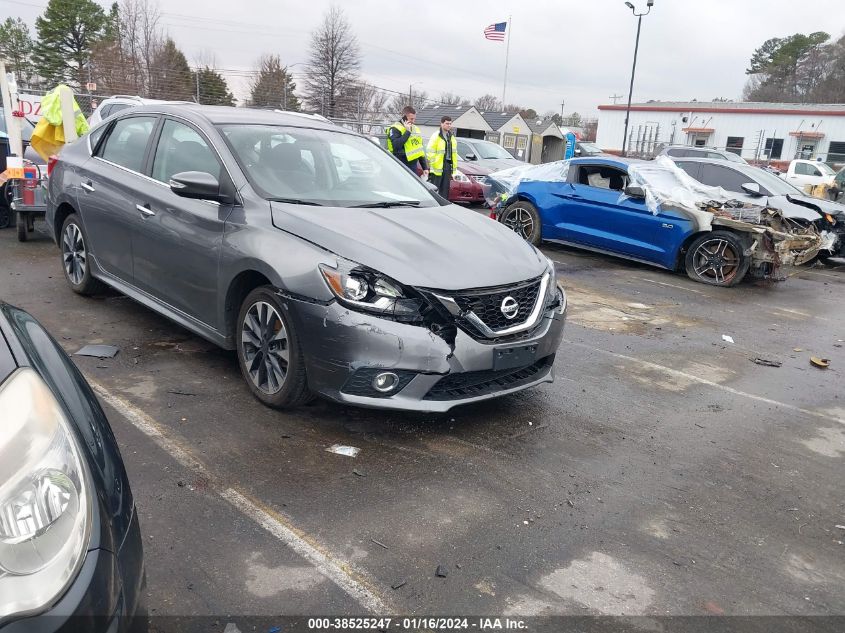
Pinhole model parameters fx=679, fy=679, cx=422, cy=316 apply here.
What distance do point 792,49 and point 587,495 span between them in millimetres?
93810

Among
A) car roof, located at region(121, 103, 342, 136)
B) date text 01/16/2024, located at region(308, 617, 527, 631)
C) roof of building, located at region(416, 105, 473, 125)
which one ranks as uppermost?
roof of building, located at region(416, 105, 473, 125)

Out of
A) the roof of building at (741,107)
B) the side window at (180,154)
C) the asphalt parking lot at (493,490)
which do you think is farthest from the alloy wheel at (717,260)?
the roof of building at (741,107)

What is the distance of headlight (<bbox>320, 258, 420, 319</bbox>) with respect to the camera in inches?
143

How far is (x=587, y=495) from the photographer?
3502 mm

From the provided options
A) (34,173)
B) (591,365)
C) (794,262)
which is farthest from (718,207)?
(34,173)

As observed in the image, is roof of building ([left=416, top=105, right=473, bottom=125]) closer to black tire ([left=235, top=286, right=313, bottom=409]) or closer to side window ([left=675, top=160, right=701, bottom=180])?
side window ([left=675, top=160, right=701, bottom=180])

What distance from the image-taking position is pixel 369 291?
3.64m

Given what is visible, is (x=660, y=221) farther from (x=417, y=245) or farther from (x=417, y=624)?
(x=417, y=624)

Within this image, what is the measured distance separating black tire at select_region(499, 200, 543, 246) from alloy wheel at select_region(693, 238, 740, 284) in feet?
8.34

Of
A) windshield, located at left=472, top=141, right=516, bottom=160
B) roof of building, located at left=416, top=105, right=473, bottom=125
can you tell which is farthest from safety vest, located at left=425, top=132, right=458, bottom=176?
roof of building, located at left=416, top=105, right=473, bottom=125

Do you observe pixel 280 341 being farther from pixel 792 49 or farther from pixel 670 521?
pixel 792 49

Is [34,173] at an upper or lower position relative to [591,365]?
upper

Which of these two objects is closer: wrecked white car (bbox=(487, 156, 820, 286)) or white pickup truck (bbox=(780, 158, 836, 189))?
wrecked white car (bbox=(487, 156, 820, 286))

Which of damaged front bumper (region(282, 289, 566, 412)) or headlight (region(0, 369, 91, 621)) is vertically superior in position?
headlight (region(0, 369, 91, 621))
